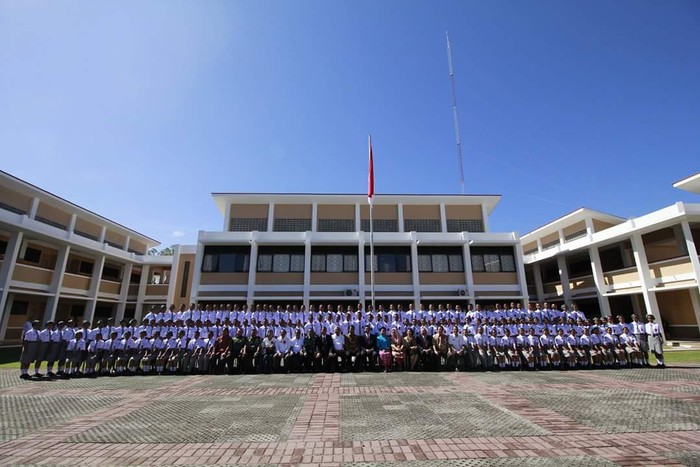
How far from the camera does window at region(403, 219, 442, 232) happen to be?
78.4 ft

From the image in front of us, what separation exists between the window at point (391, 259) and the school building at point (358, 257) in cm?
7

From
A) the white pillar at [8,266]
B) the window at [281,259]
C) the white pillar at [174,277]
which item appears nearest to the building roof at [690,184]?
the window at [281,259]

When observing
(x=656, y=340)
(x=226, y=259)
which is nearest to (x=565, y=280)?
(x=656, y=340)

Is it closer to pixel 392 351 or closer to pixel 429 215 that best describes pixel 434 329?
pixel 392 351

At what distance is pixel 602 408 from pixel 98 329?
13130 mm

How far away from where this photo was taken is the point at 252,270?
1988 centimetres

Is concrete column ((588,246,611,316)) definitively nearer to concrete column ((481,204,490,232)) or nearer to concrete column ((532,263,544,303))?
concrete column ((532,263,544,303))

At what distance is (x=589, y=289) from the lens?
2205 centimetres

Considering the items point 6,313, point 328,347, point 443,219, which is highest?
point 443,219

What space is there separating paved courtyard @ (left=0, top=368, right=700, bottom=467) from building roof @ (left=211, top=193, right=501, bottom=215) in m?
16.7

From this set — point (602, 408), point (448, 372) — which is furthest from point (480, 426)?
point (448, 372)

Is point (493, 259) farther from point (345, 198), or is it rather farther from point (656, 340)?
point (656, 340)

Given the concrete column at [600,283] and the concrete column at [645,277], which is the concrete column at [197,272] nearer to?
the concrete column at [600,283]

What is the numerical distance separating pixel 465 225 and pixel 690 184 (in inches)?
489
